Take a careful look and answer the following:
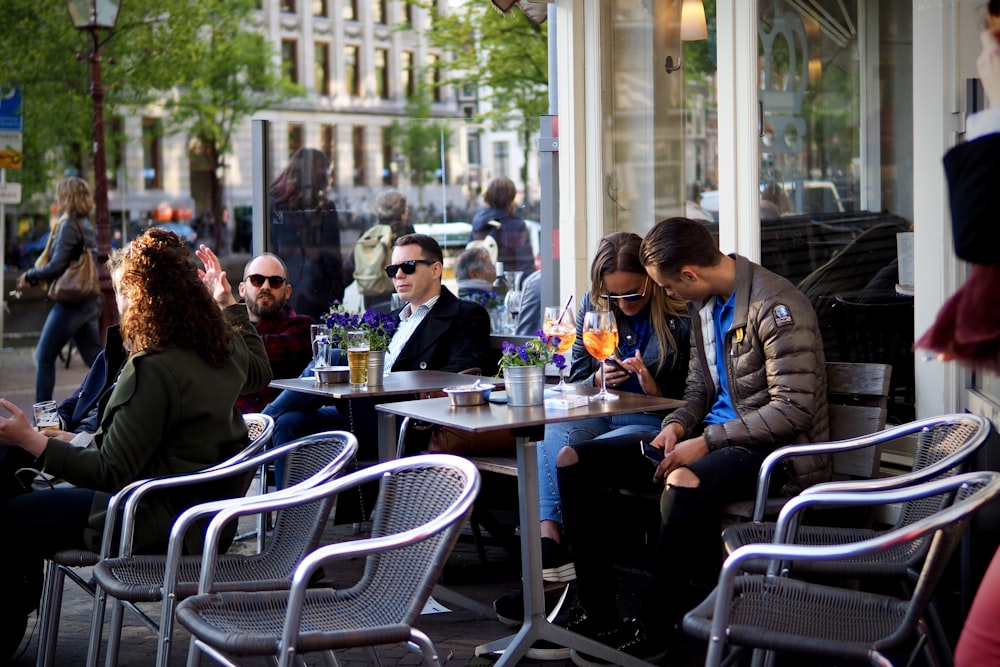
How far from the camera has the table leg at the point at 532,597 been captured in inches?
179

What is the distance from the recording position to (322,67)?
195 feet

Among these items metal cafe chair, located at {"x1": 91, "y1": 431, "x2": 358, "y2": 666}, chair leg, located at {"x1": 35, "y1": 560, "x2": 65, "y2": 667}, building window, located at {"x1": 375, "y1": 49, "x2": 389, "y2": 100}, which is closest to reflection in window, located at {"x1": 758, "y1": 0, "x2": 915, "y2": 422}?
metal cafe chair, located at {"x1": 91, "y1": 431, "x2": 358, "y2": 666}

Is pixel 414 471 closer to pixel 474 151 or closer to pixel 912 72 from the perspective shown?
pixel 912 72

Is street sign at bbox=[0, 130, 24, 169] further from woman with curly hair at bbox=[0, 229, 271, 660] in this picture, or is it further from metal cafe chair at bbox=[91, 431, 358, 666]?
metal cafe chair at bbox=[91, 431, 358, 666]

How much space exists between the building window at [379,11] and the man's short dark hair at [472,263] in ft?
177

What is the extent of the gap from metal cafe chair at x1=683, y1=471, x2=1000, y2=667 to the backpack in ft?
20.7

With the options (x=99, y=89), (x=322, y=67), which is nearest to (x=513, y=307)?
(x=99, y=89)

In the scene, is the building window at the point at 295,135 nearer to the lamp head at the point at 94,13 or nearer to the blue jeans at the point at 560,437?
the lamp head at the point at 94,13

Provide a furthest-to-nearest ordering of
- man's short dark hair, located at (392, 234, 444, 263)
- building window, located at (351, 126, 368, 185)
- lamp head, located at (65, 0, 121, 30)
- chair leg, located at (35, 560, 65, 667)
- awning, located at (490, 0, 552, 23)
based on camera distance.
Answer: building window, located at (351, 126, 368, 185)
lamp head, located at (65, 0, 121, 30)
awning, located at (490, 0, 552, 23)
man's short dark hair, located at (392, 234, 444, 263)
chair leg, located at (35, 560, 65, 667)

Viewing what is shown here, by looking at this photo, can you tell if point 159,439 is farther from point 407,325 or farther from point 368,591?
point 407,325

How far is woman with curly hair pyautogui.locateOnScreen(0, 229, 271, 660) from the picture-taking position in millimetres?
4062

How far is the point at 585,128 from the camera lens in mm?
7301

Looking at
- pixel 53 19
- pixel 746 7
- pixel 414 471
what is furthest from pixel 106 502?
pixel 53 19

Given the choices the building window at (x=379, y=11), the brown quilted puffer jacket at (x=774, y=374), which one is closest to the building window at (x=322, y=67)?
the building window at (x=379, y=11)
